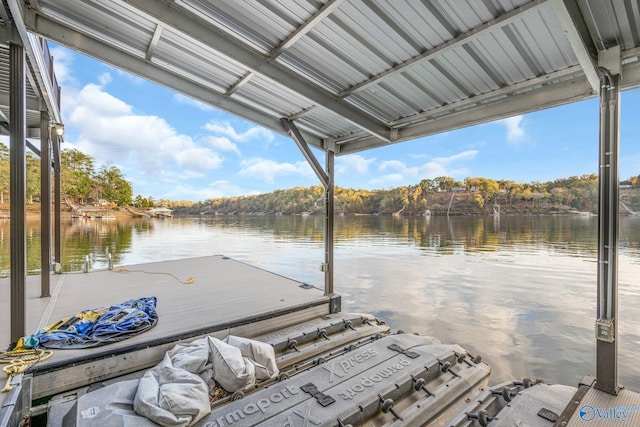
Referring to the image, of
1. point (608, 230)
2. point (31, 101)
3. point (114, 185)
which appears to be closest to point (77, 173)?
point (114, 185)

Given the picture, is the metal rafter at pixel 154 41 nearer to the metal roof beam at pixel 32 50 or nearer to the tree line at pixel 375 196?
the metal roof beam at pixel 32 50

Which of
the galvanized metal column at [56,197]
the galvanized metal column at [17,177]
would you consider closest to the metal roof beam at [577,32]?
the galvanized metal column at [17,177]

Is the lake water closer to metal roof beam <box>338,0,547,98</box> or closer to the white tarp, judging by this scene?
metal roof beam <box>338,0,547,98</box>

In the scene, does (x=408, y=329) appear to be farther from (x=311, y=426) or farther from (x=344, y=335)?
(x=311, y=426)

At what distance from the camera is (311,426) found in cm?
187

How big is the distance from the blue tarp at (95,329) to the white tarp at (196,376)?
62 centimetres

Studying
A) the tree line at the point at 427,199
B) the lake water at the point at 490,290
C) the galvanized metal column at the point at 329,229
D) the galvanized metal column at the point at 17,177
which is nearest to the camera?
the galvanized metal column at the point at 17,177

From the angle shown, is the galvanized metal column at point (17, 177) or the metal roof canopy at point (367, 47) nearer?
the metal roof canopy at point (367, 47)

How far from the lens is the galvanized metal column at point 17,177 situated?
2.40 metres

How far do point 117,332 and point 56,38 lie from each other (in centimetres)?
281

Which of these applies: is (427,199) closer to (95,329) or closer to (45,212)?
(45,212)

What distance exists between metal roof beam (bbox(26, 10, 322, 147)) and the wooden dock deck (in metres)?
2.55

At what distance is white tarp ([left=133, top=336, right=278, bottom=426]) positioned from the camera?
6.00 feet

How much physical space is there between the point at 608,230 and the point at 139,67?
184 inches
